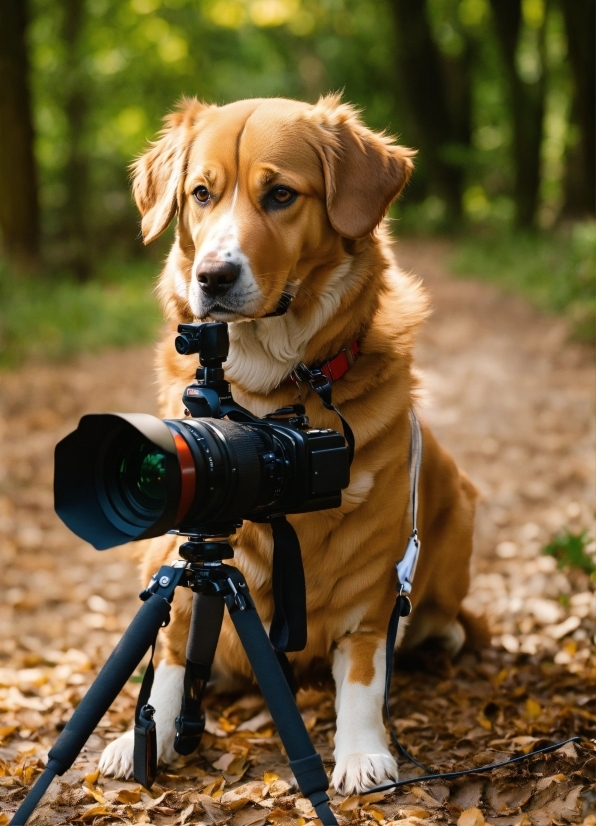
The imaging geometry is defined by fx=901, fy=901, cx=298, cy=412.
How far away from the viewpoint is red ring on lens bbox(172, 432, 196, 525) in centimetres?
201

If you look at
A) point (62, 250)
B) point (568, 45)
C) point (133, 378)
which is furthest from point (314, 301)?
point (568, 45)

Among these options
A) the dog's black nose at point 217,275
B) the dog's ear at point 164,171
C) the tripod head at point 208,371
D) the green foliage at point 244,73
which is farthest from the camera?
the green foliage at point 244,73

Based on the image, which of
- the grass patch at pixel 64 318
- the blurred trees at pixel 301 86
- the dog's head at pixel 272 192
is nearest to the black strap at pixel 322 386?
the dog's head at pixel 272 192

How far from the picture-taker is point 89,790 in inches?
101

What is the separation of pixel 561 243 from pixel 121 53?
24.3ft

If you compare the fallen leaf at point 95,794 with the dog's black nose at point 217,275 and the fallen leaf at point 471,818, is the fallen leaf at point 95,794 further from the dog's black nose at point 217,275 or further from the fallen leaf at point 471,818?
the dog's black nose at point 217,275

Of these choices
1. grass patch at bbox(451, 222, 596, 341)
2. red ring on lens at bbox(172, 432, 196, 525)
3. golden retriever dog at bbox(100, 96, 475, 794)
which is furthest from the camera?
grass patch at bbox(451, 222, 596, 341)

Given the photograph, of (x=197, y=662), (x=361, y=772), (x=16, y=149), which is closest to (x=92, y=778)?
(x=197, y=662)

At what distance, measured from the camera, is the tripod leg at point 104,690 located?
210 cm

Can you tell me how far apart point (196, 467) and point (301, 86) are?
2050 centimetres

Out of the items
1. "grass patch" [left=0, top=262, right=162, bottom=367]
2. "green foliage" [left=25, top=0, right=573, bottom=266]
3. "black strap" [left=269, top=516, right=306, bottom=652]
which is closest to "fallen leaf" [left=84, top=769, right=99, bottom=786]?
"black strap" [left=269, top=516, right=306, bottom=652]

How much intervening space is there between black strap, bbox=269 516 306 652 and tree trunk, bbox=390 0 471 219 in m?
17.1

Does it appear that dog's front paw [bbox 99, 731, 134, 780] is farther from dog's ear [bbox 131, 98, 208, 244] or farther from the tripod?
dog's ear [bbox 131, 98, 208, 244]

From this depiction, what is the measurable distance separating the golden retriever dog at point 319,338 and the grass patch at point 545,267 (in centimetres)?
543
